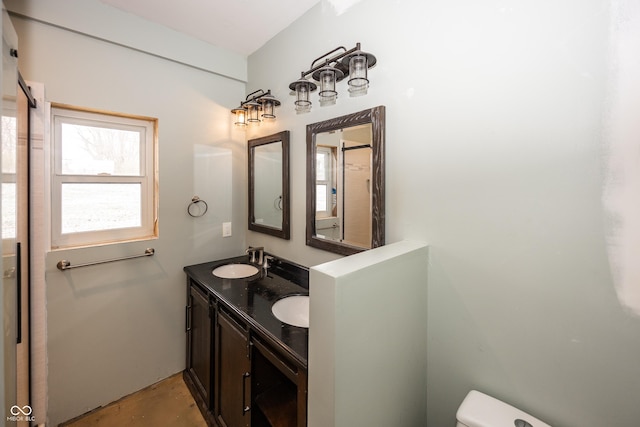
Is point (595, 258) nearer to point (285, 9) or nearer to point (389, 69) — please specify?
point (389, 69)

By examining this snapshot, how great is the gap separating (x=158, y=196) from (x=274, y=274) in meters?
1.05

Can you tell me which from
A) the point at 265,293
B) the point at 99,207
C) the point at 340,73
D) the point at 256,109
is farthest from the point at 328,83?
the point at 99,207

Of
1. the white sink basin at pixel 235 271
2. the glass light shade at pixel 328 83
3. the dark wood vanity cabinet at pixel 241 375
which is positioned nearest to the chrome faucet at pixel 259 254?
the white sink basin at pixel 235 271

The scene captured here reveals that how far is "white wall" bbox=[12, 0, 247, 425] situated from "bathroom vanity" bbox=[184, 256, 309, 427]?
10.3 inches

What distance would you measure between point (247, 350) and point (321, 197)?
37.3 inches

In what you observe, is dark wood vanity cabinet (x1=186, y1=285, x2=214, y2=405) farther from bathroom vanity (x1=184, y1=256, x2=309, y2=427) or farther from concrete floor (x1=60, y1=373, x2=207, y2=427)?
concrete floor (x1=60, y1=373, x2=207, y2=427)

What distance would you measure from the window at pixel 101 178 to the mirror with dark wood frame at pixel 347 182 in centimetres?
127

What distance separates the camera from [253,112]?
2086 millimetres

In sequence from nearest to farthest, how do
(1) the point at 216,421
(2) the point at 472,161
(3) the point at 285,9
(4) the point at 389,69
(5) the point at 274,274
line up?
1. (2) the point at 472,161
2. (4) the point at 389,69
3. (1) the point at 216,421
4. (3) the point at 285,9
5. (5) the point at 274,274

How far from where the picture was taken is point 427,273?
1.21 m

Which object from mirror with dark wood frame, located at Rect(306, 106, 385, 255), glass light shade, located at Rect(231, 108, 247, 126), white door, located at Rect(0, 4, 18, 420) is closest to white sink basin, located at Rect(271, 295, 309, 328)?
mirror with dark wood frame, located at Rect(306, 106, 385, 255)

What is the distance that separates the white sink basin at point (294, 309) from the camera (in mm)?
1440

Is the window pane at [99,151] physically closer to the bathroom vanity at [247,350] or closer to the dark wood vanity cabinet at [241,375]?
the bathroom vanity at [247,350]

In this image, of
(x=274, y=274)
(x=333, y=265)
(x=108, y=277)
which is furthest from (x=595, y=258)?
(x=108, y=277)
